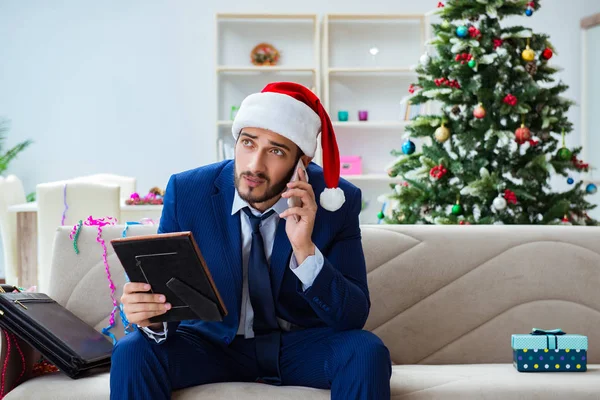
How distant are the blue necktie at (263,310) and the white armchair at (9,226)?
308cm

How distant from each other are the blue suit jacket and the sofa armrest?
0.42 m

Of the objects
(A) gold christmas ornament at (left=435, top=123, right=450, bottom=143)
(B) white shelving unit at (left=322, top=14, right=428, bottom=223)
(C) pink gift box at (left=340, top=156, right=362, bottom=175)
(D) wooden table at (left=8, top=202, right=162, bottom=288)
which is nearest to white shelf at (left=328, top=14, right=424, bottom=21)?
(B) white shelving unit at (left=322, top=14, right=428, bottom=223)

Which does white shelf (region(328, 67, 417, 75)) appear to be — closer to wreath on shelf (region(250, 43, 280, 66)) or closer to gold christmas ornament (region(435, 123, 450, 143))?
wreath on shelf (region(250, 43, 280, 66))

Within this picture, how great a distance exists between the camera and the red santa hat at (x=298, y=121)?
182cm

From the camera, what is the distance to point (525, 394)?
69.8 inches

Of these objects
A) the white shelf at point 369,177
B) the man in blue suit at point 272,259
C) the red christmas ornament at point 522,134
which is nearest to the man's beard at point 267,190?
the man in blue suit at point 272,259

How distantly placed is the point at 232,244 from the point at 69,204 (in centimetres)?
199

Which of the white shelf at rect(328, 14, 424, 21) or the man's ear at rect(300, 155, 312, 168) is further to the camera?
the white shelf at rect(328, 14, 424, 21)

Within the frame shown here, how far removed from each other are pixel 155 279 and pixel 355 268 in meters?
0.53

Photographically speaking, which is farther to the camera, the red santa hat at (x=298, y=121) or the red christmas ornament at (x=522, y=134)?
the red christmas ornament at (x=522, y=134)

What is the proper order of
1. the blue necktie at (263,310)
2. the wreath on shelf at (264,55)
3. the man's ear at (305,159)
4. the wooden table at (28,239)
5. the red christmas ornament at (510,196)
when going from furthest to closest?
the wreath on shelf at (264,55)
the wooden table at (28,239)
the red christmas ornament at (510,196)
the man's ear at (305,159)
the blue necktie at (263,310)

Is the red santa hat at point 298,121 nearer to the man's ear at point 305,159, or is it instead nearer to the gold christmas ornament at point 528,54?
the man's ear at point 305,159

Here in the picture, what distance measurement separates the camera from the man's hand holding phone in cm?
172

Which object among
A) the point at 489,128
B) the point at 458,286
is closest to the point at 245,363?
the point at 458,286
